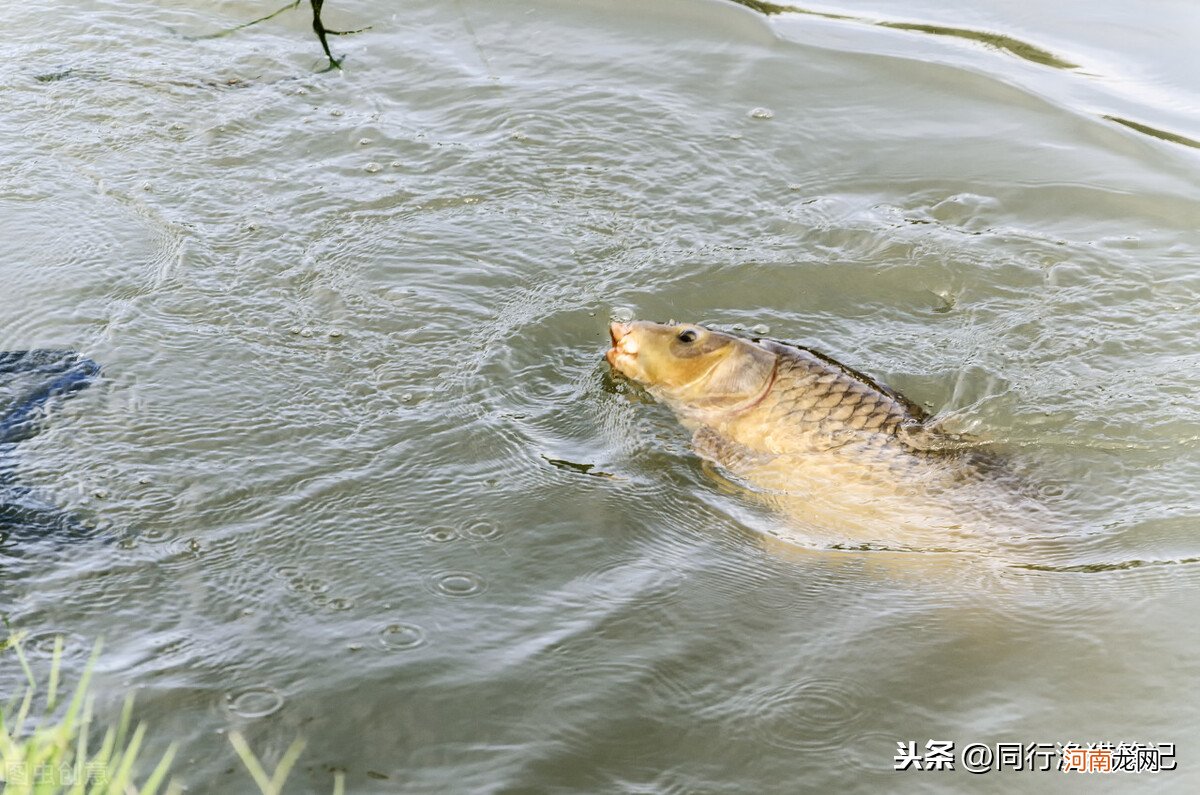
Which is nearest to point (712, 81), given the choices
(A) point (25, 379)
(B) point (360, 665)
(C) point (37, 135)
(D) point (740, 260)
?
(D) point (740, 260)

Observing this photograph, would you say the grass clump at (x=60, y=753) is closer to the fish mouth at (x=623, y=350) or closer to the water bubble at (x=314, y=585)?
the water bubble at (x=314, y=585)

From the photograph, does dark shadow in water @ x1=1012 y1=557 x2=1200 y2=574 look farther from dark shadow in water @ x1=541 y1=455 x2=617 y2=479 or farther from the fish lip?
the fish lip

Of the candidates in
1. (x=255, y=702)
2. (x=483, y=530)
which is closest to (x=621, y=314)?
(x=483, y=530)

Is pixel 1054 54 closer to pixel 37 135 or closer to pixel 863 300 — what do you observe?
pixel 863 300

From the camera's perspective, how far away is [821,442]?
3.73 m

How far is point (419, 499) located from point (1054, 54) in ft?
15.2

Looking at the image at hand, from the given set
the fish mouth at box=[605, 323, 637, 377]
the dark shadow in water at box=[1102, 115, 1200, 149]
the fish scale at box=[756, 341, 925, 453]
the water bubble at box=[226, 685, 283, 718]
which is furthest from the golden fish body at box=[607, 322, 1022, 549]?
the dark shadow in water at box=[1102, 115, 1200, 149]

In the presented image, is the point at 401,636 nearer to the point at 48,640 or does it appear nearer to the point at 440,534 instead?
the point at 440,534

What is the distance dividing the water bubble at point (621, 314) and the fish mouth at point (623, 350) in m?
0.48

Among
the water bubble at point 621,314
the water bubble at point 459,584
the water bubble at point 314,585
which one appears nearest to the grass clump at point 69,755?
the water bubble at point 314,585

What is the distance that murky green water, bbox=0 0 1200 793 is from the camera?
3096mm

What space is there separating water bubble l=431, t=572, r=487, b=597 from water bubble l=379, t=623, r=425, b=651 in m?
0.17

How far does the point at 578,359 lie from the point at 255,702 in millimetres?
1920

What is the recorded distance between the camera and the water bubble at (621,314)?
4.72m
